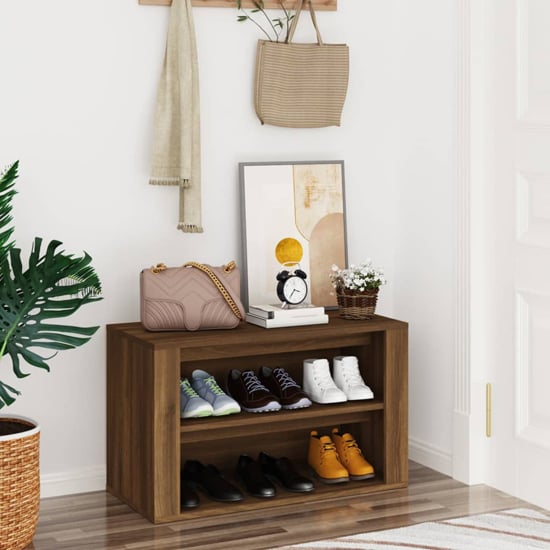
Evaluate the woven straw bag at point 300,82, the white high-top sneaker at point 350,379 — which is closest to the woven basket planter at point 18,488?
the white high-top sneaker at point 350,379

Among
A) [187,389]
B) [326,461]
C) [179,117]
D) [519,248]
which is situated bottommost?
[326,461]

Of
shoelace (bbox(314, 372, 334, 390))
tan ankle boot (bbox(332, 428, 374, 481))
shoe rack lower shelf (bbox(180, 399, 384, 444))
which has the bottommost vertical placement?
tan ankle boot (bbox(332, 428, 374, 481))

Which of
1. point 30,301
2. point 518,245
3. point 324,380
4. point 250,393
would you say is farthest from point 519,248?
point 30,301

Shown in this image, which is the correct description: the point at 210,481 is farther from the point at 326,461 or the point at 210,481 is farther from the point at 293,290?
the point at 293,290

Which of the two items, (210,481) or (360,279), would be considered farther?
(360,279)

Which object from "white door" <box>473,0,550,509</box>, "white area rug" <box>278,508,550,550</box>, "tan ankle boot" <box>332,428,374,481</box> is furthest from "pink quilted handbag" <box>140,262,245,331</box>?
"white door" <box>473,0,550,509</box>

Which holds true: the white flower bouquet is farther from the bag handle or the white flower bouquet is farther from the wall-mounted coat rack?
the wall-mounted coat rack

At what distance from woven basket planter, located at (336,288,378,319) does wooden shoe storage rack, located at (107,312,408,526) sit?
0.06 metres

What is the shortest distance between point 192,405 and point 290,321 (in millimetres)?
419

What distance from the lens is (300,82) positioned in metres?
3.47

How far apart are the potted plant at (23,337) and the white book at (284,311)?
0.57 metres

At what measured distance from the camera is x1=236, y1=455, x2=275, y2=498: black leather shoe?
3146 millimetres

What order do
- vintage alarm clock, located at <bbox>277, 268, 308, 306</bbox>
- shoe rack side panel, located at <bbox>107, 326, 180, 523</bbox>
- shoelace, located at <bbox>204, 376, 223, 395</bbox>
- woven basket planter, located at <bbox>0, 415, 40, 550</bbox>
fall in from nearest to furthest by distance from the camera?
woven basket planter, located at <bbox>0, 415, 40, 550</bbox> < shoe rack side panel, located at <bbox>107, 326, 180, 523</bbox> < shoelace, located at <bbox>204, 376, 223, 395</bbox> < vintage alarm clock, located at <bbox>277, 268, 308, 306</bbox>

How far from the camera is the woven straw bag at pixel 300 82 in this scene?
134 inches
